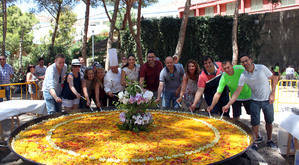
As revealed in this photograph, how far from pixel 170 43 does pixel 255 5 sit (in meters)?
12.3

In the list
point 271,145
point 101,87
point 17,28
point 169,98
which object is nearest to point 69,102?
point 101,87

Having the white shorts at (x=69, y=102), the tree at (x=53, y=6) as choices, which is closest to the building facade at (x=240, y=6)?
the tree at (x=53, y=6)

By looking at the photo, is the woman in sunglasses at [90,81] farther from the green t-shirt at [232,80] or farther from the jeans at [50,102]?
the green t-shirt at [232,80]

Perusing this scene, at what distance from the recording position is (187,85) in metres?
5.40

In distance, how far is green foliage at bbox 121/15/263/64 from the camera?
1962cm

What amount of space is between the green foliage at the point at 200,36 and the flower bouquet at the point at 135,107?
1662 centimetres

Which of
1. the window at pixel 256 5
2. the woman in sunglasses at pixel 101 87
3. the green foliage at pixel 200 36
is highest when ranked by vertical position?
the window at pixel 256 5

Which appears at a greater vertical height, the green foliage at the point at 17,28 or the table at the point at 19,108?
the green foliage at the point at 17,28

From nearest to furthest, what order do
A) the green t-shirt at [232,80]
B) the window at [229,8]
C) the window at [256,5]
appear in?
the green t-shirt at [232,80] < the window at [256,5] < the window at [229,8]

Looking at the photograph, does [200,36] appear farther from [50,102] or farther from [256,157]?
[256,157]

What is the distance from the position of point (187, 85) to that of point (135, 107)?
207 cm

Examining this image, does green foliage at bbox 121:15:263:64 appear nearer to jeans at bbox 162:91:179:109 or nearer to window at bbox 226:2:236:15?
window at bbox 226:2:236:15

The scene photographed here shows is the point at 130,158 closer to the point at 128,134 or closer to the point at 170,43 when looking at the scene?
the point at 128,134

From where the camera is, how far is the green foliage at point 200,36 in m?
19.6
